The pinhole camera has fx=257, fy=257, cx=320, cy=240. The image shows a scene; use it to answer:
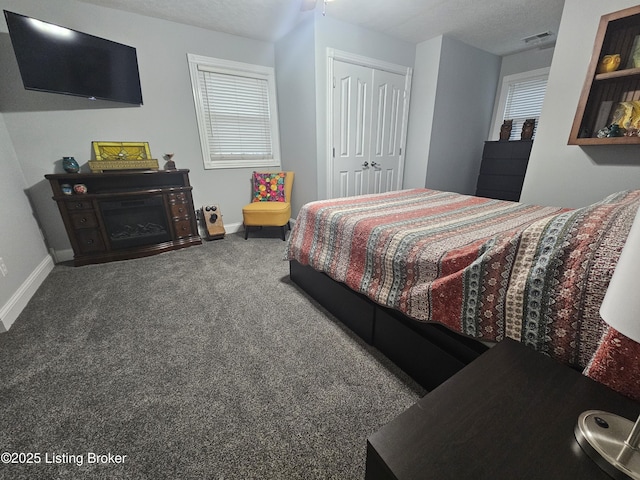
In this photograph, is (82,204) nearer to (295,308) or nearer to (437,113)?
(295,308)

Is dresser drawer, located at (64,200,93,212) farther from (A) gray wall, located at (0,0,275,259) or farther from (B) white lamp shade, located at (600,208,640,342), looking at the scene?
(B) white lamp shade, located at (600,208,640,342)

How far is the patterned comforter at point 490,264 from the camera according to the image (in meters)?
0.76

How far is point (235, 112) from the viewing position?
3.46 meters

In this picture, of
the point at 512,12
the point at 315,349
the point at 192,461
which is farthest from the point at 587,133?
the point at 192,461

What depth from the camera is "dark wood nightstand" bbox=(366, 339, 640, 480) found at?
0.49 meters

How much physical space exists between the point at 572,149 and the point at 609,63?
2.05ft

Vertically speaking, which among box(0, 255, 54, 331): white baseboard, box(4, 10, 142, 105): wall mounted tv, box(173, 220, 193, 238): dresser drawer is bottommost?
box(0, 255, 54, 331): white baseboard

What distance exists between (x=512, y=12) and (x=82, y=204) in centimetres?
482

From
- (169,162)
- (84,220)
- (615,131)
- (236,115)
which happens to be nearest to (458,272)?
(615,131)

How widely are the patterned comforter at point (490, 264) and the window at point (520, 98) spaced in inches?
118

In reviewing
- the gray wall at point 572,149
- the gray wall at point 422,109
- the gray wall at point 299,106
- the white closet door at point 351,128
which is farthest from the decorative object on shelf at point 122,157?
the gray wall at point 572,149

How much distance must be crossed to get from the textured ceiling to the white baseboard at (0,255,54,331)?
2.57 metres

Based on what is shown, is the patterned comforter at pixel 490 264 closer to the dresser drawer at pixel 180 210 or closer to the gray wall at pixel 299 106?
the gray wall at pixel 299 106

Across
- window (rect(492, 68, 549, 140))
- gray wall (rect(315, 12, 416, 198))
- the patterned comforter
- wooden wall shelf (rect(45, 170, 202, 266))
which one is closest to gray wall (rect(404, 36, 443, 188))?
gray wall (rect(315, 12, 416, 198))
